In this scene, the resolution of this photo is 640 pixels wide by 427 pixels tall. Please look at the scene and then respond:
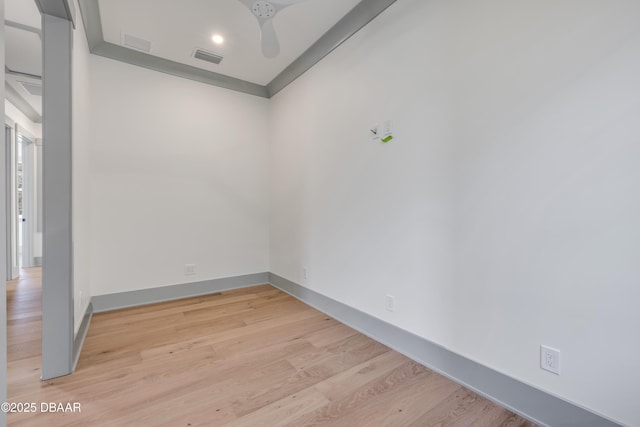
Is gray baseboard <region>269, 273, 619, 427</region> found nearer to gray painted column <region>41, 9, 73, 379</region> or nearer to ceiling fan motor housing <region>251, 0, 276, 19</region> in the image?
gray painted column <region>41, 9, 73, 379</region>

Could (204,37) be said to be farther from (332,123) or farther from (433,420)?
(433,420)

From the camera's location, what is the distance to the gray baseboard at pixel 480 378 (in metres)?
1.30

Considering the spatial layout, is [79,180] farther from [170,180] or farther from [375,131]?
[375,131]

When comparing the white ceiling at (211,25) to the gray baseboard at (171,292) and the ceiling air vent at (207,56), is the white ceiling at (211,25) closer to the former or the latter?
the ceiling air vent at (207,56)

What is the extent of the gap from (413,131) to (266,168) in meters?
2.23

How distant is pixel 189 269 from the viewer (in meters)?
3.18

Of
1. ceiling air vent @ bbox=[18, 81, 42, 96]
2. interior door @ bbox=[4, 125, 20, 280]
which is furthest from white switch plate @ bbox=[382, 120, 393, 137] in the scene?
interior door @ bbox=[4, 125, 20, 280]

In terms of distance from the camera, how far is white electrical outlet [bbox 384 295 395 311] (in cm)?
211

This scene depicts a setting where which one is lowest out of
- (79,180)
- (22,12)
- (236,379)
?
(236,379)

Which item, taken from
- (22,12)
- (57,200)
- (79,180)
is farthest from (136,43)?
(57,200)

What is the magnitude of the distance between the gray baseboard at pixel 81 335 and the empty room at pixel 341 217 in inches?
1.5

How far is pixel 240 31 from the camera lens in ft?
8.26

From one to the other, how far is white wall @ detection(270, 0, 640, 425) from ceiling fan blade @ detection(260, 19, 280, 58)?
80 cm

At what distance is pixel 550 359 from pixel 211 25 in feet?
10.9
